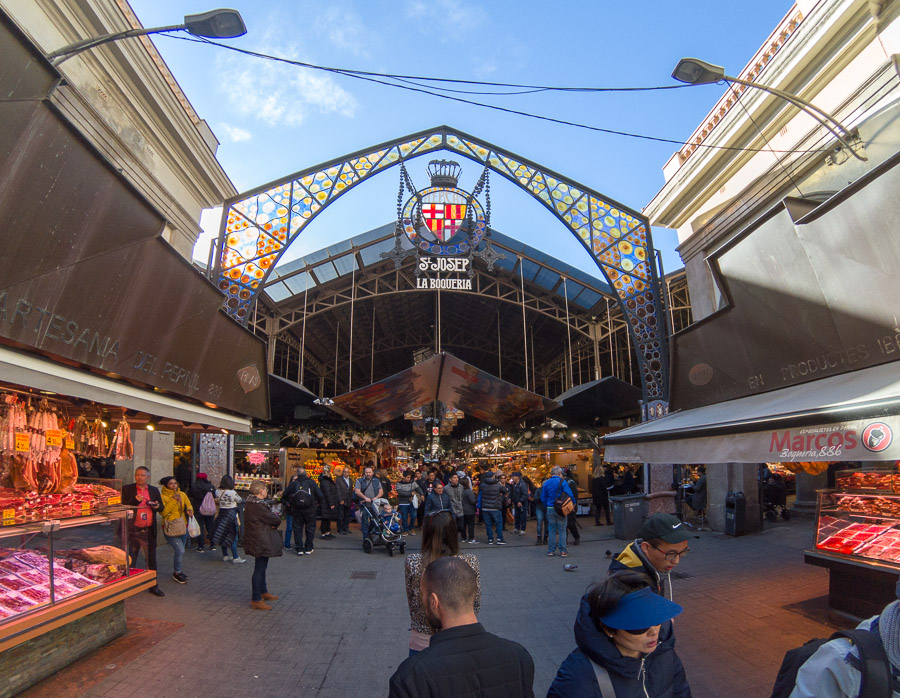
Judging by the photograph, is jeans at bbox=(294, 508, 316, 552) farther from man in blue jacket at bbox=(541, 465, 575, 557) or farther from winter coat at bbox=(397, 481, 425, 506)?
man in blue jacket at bbox=(541, 465, 575, 557)

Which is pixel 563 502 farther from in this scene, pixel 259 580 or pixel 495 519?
pixel 259 580

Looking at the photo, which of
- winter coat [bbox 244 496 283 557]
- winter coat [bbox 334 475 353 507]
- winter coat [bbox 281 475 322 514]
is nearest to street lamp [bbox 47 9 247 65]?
winter coat [bbox 244 496 283 557]

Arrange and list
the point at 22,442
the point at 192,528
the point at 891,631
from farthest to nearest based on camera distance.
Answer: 1. the point at 192,528
2. the point at 22,442
3. the point at 891,631

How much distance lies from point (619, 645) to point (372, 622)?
4.59m

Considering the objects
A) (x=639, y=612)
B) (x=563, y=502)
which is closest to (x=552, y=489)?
(x=563, y=502)

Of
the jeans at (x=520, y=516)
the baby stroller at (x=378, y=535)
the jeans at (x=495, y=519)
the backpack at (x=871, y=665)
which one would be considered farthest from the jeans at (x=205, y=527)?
the backpack at (x=871, y=665)

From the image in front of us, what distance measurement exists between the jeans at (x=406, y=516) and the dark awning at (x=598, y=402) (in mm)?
4821

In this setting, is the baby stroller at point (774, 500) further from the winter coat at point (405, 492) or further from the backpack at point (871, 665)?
the backpack at point (871, 665)

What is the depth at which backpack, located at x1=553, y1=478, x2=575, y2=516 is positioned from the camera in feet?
31.8

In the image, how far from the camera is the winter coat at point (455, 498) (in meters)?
10.9

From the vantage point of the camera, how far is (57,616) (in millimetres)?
4254

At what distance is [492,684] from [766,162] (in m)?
10.1

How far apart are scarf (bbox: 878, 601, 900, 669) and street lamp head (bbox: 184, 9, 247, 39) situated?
6858 millimetres

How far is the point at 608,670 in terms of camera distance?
1955mm
